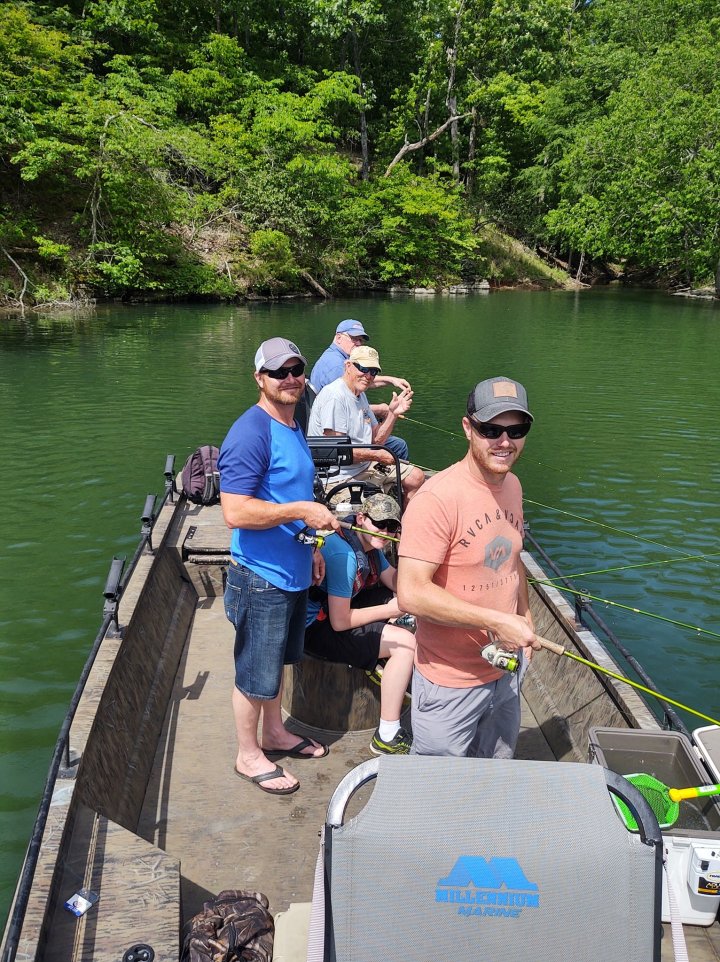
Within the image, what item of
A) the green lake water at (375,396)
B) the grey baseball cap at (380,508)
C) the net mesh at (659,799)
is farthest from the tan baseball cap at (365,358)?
the green lake water at (375,396)

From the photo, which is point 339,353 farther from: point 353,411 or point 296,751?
point 296,751

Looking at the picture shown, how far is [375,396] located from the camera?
56.9 ft

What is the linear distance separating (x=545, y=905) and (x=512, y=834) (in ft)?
0.54

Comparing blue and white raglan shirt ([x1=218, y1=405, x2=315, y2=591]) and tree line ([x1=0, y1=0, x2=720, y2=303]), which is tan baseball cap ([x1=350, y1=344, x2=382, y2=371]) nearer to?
blue and white raglan shirt ([x1=218, y1=405, x2=315, y2=591])

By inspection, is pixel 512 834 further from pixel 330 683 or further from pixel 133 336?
pixel 133 336

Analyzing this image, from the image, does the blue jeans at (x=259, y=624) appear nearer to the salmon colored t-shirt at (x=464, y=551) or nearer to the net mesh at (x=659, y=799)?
the salmon colored t-shirt at (x=464, y=551)

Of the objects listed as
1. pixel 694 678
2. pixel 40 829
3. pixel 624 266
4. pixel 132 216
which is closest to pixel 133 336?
pixel 132 216

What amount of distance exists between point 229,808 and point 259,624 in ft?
3.59

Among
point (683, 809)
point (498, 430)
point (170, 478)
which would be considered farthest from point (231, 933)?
point (170, 478)

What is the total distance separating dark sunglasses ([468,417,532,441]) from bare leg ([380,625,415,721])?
5.54 ft

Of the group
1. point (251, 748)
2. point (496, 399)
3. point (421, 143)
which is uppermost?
point (421, 143)

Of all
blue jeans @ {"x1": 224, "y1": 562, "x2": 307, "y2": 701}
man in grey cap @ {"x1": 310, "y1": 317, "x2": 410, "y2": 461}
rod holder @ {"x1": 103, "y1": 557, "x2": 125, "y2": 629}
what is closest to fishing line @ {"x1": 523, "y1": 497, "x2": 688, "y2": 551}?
man in grey cap @ {"x1": 310, "y1": 317, "x2": 410, "y2": 461}

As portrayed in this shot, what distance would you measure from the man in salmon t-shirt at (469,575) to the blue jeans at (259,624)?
86cm

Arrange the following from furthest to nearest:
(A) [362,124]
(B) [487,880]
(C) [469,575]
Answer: (A) [362,124], (C) [469,575], (B) [487,880]
